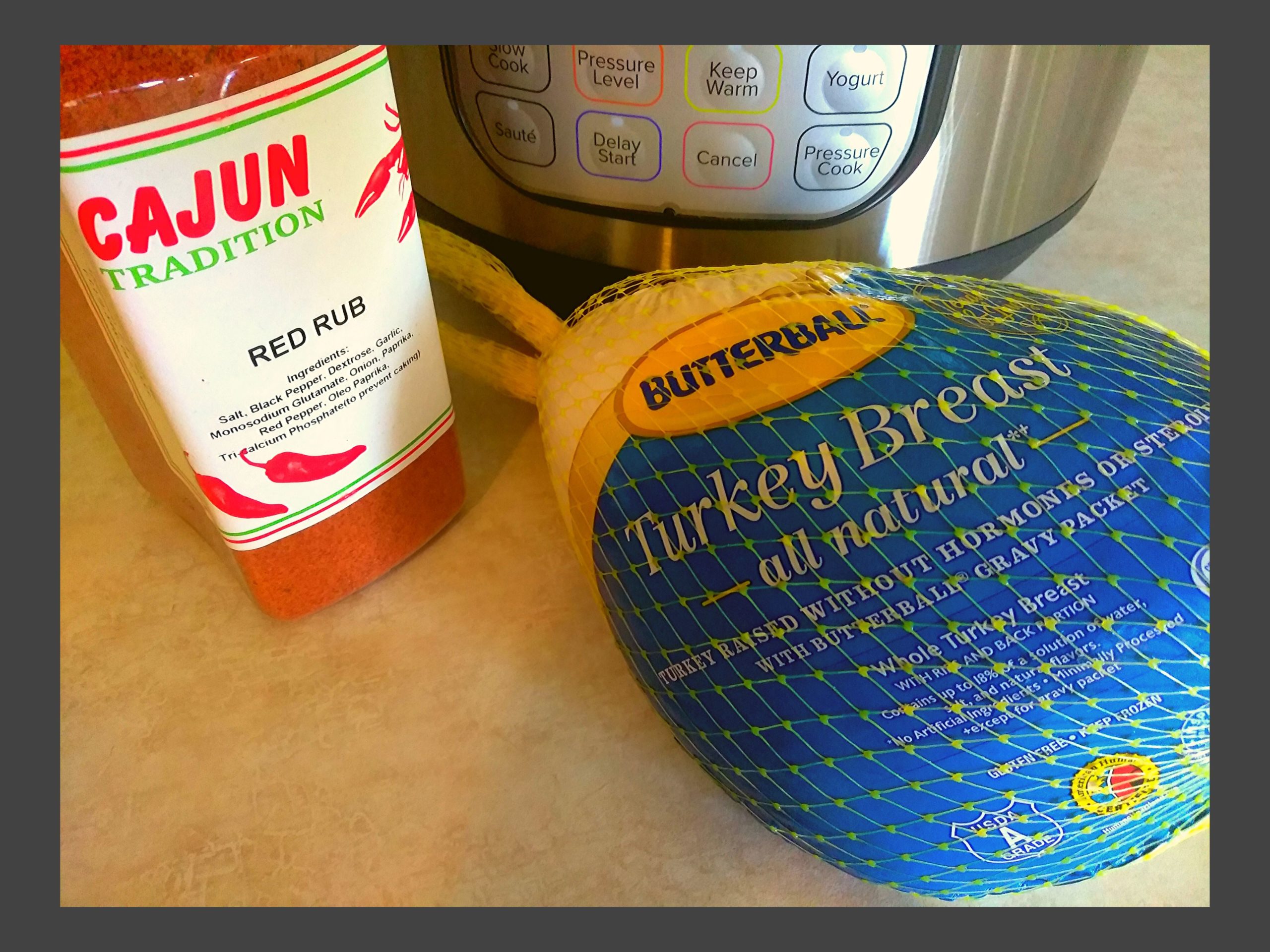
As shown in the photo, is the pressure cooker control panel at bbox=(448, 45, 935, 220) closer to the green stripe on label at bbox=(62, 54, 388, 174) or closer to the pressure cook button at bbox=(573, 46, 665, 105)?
the pressure cook button at bbox=(573, 46, 665, 105)

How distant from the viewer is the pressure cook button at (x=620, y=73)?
407 millimetres

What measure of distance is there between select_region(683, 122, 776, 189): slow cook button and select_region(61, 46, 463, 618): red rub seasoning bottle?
0.14m

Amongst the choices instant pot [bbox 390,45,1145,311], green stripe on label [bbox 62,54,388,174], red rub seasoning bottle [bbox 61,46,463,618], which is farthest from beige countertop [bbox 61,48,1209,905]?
green stripe on label [bbox 62,54,388,174]

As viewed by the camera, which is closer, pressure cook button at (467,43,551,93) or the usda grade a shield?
the usda grade a shield

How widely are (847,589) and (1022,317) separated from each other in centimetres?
15

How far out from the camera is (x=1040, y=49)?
0.42 meters

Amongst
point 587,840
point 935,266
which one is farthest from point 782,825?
point 935,266

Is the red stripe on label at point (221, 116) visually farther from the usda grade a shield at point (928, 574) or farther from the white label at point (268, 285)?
the usda grade a shield at point (928, 574)

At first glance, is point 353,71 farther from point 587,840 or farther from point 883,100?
point 587,840

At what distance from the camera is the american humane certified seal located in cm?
31

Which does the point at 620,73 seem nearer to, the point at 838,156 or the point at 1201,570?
the point at 838,156

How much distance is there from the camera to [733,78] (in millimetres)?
407

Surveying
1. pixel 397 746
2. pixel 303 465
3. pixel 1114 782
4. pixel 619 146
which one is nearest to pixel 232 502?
pixel 303 465

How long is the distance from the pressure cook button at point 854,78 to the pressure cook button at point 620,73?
7 cm
